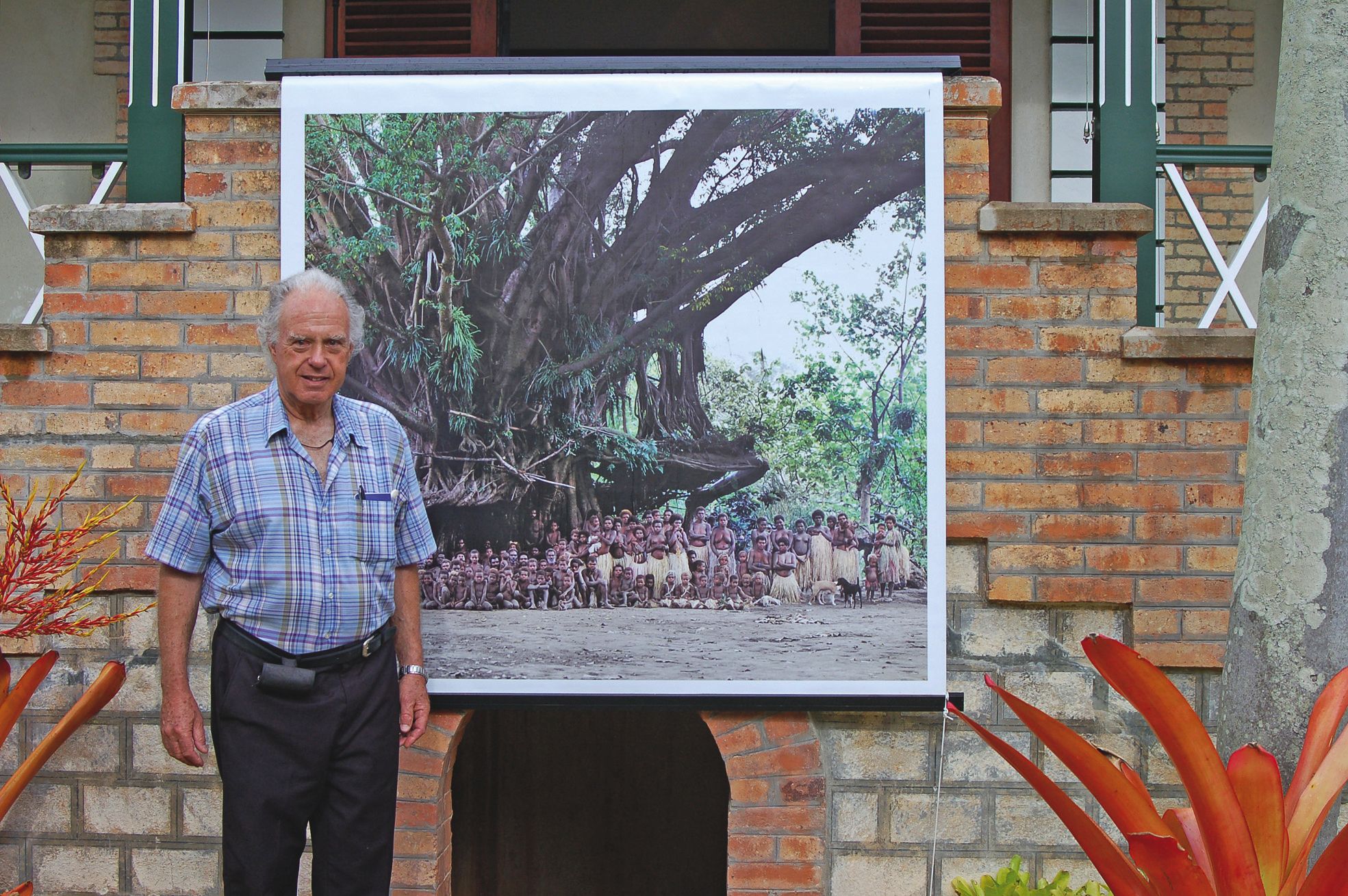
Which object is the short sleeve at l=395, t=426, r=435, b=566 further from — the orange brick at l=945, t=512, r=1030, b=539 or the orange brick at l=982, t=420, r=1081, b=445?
the orange brick at l=982, t=420, r=1081, b=445

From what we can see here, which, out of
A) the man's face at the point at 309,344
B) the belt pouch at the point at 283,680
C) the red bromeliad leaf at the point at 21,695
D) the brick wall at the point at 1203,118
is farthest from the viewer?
the brick wall at the point at 1203,118

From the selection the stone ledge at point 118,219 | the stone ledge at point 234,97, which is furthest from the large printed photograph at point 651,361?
the stone ledge at point 118,219

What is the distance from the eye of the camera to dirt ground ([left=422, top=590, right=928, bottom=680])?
11.1 feet

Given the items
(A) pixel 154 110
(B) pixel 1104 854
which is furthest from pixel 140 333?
(B) pixel 1104 854

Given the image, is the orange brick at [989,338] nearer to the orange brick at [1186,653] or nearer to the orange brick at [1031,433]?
the orange brick at [1031,433]

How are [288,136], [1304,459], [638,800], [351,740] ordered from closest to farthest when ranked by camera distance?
[1304,459], [351,740], [288,136], [638,800]

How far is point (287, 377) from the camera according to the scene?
2.86 m

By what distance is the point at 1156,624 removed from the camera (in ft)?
11.4

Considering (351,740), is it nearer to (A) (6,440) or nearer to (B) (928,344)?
(A) (6,440)

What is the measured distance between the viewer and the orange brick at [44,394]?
3473 millimetres

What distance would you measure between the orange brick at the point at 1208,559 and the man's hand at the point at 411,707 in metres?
2.33

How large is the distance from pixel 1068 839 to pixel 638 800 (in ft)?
7.25

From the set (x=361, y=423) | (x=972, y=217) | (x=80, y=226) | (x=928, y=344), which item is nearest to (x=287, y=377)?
(x=361, y=423)

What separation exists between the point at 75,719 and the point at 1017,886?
2764 mm
